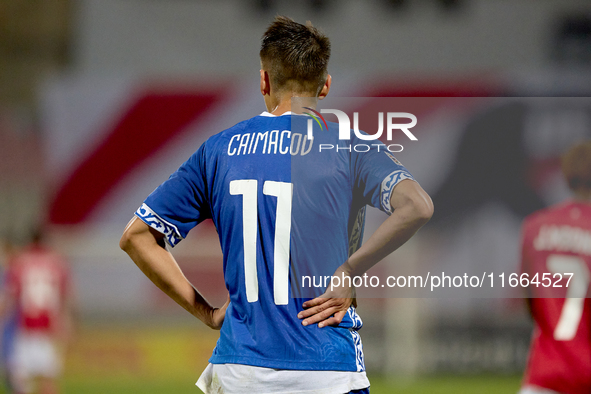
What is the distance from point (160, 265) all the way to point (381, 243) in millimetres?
754

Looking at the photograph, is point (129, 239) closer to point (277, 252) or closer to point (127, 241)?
point (127, 241)

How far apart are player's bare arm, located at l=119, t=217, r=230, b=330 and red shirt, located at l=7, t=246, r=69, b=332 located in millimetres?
5834

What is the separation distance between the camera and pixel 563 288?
319cm

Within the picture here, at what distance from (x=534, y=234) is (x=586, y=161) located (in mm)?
420

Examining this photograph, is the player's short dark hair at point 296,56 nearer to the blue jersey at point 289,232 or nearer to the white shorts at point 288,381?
the blue jersey at point 289,232

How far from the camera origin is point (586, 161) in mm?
3188

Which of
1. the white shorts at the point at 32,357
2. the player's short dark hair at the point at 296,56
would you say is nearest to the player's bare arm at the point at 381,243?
the player's short dark hair at the point at 296,56

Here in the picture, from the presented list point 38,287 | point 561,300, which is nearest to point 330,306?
point 561,300

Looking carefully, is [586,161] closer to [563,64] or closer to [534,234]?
[534,234]

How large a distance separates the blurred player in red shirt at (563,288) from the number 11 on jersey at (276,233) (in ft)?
5.42

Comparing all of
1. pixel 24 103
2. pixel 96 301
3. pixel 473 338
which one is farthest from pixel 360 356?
pixel 24 103

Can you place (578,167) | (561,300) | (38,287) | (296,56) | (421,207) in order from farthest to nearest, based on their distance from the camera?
(38,287), (578,167), (561,300), (296,56), (421,207)

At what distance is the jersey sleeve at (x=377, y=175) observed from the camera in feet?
6.55

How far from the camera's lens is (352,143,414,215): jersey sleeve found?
2.00 m
